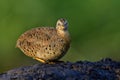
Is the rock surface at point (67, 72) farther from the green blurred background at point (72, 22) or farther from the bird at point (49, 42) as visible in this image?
the green blurred background at point (72, 22)

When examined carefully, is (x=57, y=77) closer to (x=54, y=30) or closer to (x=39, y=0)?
(x=54, y=30)

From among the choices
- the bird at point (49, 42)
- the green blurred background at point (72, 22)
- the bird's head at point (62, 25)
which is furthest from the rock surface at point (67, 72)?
the green blurred background at point (72, 22)

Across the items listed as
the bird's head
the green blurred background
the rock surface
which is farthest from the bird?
the green blurred background

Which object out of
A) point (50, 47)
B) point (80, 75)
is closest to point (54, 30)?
point (50, 47)

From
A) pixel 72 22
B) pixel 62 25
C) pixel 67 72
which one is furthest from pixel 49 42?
pixel 72 22

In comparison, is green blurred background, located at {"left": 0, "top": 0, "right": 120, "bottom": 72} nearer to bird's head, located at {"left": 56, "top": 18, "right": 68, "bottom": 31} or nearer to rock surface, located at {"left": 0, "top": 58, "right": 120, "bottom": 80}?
bird's head, located at {"left": 56, "top": 18, "right": 68, "bottom": 31}
